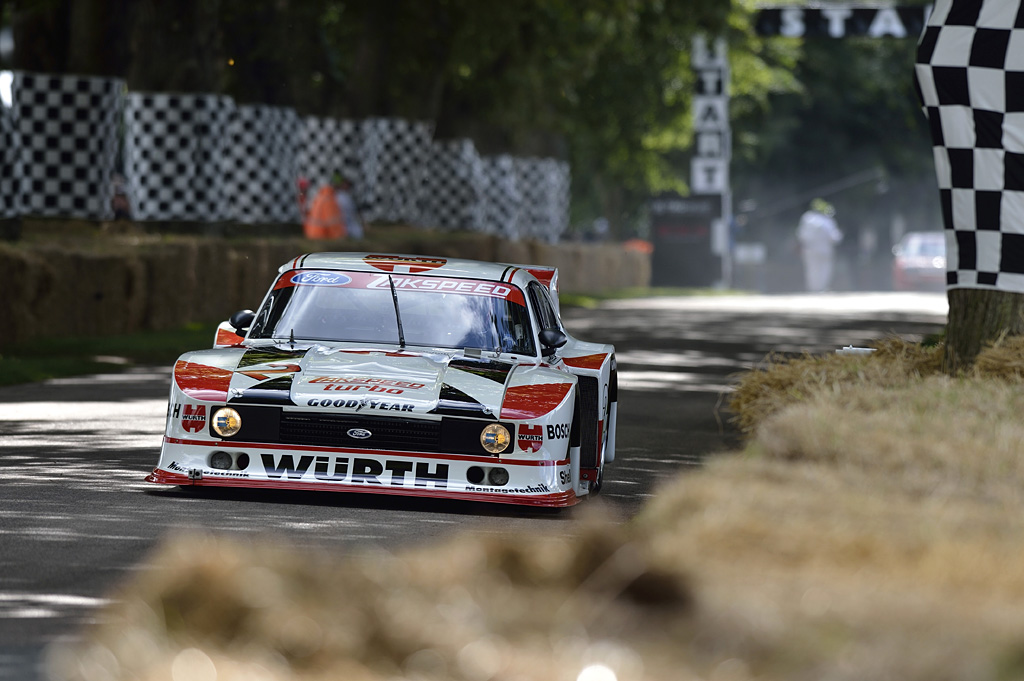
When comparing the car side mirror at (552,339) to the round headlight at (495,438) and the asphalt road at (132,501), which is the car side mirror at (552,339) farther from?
the round headlight at (495,438)

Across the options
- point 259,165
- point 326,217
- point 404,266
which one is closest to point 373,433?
point 404,266

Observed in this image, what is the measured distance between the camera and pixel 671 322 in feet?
89.6

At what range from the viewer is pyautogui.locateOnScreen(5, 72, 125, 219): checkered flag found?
22703 mm

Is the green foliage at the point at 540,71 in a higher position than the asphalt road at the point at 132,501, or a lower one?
higher

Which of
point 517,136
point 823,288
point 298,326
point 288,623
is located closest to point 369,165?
point 517,136

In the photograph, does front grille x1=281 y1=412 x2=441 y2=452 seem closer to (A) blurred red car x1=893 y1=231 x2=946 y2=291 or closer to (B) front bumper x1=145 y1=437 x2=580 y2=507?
(B) front bumper x1=145 y1=437 x2=580 y2=507

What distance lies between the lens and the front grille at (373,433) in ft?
27.9

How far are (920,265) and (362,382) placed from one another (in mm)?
38319

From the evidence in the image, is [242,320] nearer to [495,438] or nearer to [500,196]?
[495,438]

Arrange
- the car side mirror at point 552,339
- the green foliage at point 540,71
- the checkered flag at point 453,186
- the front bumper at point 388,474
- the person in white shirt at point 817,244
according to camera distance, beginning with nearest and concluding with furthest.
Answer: the front bumper at point 388,474
the car side mirror at point 552,339
the green foliage at point 540,71
the checkered flag at point 453,186
the person in white shirt at point 817,244

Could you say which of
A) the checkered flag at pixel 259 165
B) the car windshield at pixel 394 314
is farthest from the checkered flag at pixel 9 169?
the car windshield at pixel 394 314

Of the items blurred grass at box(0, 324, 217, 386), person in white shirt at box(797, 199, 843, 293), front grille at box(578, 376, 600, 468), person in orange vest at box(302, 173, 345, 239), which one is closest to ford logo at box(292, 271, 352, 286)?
front grille at box(578, 376, 600, 468)

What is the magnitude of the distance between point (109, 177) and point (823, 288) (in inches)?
1059

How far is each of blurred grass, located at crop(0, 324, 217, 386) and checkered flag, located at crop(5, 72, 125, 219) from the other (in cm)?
338
